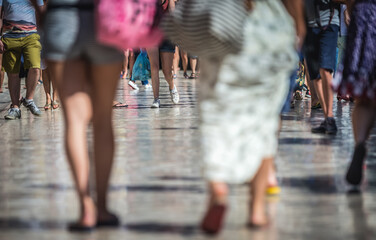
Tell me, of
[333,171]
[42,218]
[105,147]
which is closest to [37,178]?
[42,218]

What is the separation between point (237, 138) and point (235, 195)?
1094mm

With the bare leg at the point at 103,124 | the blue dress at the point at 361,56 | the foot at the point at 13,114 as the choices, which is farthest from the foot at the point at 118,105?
the bare leg at the point at 103,124

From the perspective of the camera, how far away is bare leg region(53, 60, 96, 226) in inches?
165

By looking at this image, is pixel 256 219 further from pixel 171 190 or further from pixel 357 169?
pixel 357 169

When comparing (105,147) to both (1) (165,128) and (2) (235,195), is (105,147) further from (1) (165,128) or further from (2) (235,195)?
(1) (165,128)

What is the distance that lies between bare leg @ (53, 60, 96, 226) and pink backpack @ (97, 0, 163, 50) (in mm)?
266

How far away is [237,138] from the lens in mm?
4090

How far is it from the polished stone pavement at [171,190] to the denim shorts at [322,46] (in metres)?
0.74

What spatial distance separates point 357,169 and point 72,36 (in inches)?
86.0

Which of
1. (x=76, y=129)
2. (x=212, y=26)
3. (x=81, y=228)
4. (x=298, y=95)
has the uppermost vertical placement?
(x=212, y=26)

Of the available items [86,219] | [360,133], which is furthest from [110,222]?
[360,133]

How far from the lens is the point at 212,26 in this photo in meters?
3.94

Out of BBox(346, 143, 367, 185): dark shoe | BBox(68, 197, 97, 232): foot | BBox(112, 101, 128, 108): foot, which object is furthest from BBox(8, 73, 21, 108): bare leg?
BBox(68, 197, 97, 232): foot

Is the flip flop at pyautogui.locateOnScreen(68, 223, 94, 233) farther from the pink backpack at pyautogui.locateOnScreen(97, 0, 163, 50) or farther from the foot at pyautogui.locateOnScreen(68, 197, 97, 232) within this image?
the pink backpack at pyautogui.locateOnScreen(97, 0, 163, 50)
